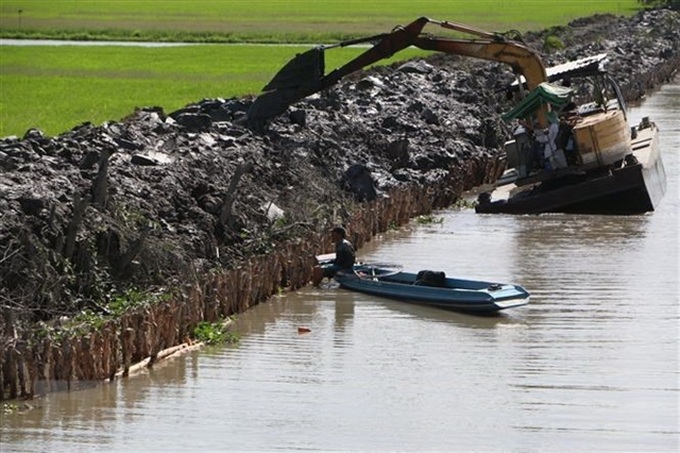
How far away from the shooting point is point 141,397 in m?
17.2

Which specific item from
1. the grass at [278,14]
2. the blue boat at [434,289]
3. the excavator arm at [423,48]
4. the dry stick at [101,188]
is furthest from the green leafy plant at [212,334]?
the grass at [278,14]

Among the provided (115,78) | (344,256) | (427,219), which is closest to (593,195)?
(427,219)

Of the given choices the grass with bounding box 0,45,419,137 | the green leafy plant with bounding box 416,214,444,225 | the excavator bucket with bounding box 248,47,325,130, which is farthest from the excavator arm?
the grass with bounding box 0,45,419,137

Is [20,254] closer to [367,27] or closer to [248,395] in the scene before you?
[248,395]

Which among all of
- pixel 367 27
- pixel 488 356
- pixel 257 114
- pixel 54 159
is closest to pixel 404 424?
pixel 488 356

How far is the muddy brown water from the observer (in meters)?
15.8

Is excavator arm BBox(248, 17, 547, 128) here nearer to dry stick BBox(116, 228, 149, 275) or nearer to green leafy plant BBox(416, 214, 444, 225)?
green leafy plant BBox(416, 214, 444, 225)

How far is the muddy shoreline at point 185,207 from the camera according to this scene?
18.2 meters

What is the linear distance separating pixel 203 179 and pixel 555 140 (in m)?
7.15

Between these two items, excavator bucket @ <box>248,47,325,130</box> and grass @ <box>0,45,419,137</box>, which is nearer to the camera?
excavator bucket @ <box>248,47,325,130</box>

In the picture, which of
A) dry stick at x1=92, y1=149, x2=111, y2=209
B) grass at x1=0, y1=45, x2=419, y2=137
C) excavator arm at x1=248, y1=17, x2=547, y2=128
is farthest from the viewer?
grass at x1=0, y1=45, x2=419, y2=137

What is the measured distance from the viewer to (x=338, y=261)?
76.7 feet

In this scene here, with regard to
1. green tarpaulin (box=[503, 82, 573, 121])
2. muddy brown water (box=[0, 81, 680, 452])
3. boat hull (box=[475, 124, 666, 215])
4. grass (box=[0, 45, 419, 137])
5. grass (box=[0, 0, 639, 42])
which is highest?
grass (box=[0, 0, 639, 42])

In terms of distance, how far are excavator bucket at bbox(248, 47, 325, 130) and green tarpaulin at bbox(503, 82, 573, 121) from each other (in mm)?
4839
